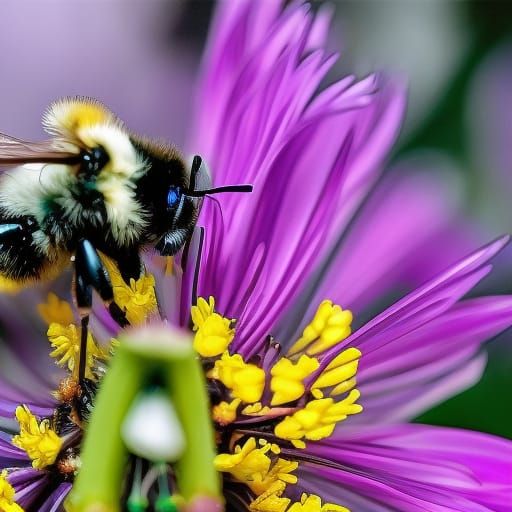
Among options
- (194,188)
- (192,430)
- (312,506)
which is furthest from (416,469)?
(192,430)

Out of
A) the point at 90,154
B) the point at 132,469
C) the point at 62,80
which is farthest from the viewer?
the point at 62,80

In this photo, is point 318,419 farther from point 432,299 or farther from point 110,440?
point 110,440

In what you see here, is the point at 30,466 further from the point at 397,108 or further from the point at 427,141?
the point at 427,141

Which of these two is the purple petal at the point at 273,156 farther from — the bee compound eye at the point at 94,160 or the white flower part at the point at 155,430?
the white flower part at the point at 155,430

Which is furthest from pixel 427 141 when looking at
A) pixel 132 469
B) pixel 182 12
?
pixel 132 469

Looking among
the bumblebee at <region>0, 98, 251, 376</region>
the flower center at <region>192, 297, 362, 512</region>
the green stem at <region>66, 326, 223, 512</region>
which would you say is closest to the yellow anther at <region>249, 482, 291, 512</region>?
the flower center at <region>192, 297, 362, 512</region>
